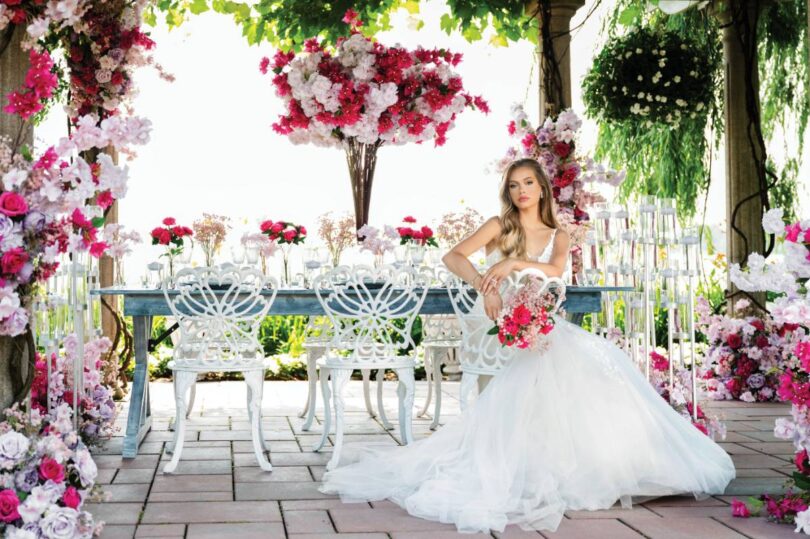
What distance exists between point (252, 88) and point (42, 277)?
801 centimetres

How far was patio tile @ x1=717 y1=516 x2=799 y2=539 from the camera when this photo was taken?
3.17 metres

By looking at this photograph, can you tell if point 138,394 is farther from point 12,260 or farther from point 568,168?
point 568,168

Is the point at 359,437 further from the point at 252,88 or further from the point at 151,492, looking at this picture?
the point at 252,88

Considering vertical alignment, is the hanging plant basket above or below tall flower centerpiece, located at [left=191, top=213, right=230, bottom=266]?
above

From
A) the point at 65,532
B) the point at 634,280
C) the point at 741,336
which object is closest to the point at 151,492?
the point at 65,532

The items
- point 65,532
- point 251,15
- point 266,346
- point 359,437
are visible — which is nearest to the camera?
point 65,532

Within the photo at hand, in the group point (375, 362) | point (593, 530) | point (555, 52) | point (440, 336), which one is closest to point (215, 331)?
Result: point (375, 362)

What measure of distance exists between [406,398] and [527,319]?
974 mm

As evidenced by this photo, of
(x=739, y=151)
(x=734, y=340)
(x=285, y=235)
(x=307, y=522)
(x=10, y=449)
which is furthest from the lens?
(x=739, y=151)

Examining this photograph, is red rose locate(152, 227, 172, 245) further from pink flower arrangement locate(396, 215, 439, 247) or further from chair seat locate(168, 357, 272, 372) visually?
pink flower arrangement locate(396, 215, 439, 247)

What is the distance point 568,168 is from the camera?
5.57 metres

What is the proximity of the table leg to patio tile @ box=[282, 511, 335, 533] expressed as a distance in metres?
1.30

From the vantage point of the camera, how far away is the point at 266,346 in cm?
844

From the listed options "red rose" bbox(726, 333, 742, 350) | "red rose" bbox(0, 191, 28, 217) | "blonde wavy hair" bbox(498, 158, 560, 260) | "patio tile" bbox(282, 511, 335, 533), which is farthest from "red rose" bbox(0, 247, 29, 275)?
"red rose" bbox(726, 333, 742, 350)
